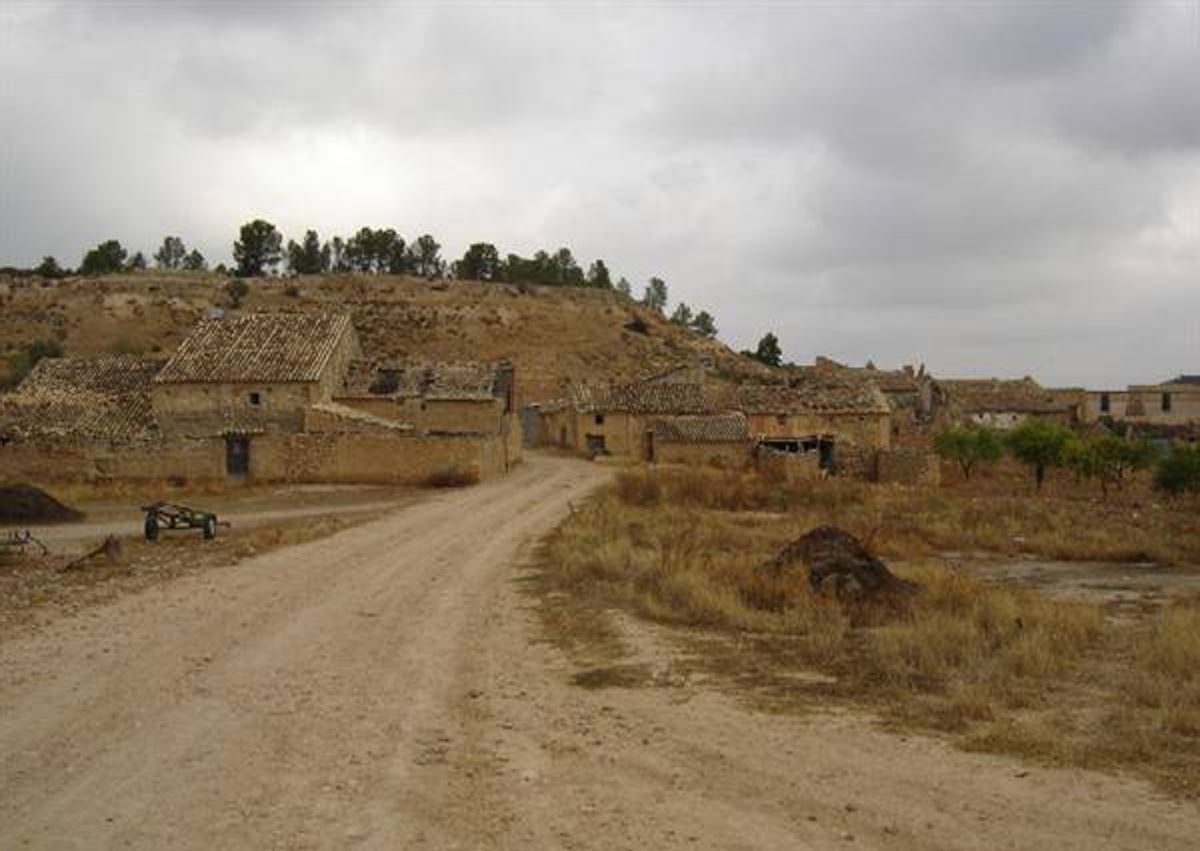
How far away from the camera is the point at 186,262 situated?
108 metres

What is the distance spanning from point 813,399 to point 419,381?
674 inches

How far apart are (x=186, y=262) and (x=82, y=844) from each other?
356ft

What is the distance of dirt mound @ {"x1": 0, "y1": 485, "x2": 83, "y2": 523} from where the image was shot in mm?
26016

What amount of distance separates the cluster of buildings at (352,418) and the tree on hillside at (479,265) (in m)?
46.2

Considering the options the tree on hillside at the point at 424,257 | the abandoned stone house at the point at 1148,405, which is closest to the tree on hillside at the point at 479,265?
the tree on hillside at the point at 424,257

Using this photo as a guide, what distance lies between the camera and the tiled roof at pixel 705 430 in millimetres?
44094

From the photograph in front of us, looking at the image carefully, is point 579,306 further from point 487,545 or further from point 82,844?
point 82,844

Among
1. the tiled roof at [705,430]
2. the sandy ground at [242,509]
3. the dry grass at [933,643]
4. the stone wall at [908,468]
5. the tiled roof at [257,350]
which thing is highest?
the tiled roof at [257,350]

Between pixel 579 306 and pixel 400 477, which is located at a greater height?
pixel 579 306

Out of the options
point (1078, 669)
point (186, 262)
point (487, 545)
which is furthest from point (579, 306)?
point (1078, 669)

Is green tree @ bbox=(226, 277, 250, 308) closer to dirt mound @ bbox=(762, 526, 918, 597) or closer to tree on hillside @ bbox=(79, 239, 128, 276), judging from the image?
tree on hillside @ bbox=(79, 239, 128, 276)

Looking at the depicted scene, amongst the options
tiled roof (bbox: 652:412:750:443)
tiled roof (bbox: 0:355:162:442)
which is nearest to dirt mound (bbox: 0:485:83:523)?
tiled roof (bbox: 0:355:162:442)

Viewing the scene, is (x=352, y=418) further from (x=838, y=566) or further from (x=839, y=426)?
(x=838, y=566)

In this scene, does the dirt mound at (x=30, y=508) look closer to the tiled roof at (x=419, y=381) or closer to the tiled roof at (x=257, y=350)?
the tiled roof at (x=257, y=350)
